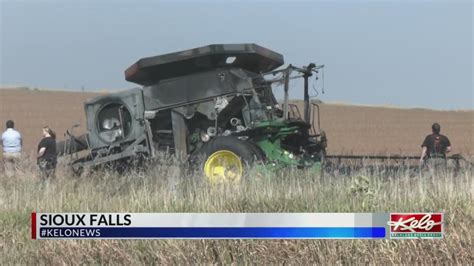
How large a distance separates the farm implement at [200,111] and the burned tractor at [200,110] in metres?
0.01

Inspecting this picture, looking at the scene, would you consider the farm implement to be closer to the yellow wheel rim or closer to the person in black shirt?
the yellow wheel rim

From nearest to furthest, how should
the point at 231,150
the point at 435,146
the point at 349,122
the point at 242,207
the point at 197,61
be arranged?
the point at 242,207 → the point at 231,150 → the point at 197,61 → the point at 435,146 → the point at 349,122

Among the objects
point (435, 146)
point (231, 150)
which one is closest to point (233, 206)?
point (231, 150)

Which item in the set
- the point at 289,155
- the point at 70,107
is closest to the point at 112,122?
the point at 289,155

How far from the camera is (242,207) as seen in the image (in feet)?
19.1

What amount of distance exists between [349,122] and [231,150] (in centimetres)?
2591

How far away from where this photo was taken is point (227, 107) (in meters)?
9.76

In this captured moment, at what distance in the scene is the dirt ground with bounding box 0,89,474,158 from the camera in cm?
2447

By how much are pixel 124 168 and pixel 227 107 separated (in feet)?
5.99

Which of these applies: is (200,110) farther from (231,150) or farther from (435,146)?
(435,146)

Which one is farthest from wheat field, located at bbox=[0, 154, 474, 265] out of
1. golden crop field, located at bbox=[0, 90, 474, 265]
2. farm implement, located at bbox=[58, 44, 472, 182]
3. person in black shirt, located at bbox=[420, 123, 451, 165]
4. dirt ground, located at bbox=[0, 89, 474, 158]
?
dirt ground, located at bbox=[0, 89, 474, 158]

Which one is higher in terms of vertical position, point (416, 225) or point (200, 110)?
point (200, 110)

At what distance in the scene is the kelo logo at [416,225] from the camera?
514 cm

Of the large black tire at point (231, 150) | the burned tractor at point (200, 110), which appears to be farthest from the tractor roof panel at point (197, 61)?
the large black tire at point (231, 150)
